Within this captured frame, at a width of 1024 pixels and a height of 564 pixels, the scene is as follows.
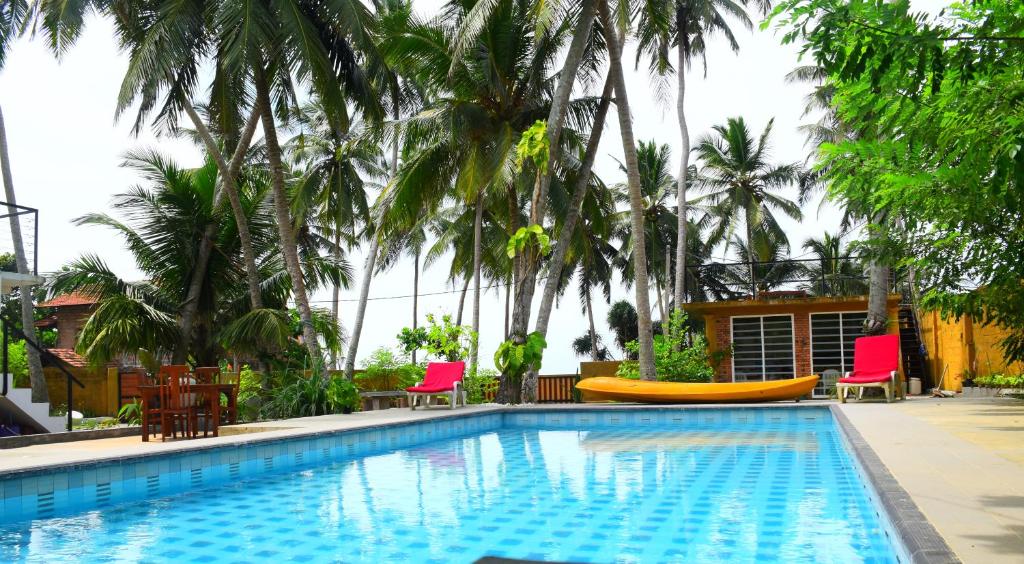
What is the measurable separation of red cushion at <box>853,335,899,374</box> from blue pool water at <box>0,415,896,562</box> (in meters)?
4.78

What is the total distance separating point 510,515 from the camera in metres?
5.60

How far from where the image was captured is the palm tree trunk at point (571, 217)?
1487 centimetres

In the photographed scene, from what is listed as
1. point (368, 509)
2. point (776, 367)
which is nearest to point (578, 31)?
point (776, 367)

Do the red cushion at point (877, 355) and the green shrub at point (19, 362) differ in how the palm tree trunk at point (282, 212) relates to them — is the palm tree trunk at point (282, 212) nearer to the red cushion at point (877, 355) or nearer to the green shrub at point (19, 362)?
the red cushion at point (877, 355)

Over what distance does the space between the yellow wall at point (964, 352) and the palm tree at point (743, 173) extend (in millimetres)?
8790

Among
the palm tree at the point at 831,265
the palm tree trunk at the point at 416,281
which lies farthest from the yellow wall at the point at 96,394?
the palm tree at the point at 831,265

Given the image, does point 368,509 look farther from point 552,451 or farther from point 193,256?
point 193,256

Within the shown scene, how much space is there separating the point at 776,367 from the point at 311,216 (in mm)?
15283

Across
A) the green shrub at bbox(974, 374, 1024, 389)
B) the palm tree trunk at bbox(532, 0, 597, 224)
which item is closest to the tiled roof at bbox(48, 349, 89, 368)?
the palm tree trunk at bbox(532, 0, 597, 224)

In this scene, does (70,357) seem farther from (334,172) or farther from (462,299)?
(462,299)

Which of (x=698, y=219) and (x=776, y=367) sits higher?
(x=698, y=219)

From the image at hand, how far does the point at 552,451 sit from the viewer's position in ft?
31.2

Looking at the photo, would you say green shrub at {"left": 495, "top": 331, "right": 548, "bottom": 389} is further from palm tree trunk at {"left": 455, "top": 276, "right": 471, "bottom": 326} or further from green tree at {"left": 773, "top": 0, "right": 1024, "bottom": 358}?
palm tree trunk at {"left": 455, "top": 276, "right": 471, "bottom": 326}

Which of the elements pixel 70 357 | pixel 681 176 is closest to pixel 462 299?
pixel 681 176
